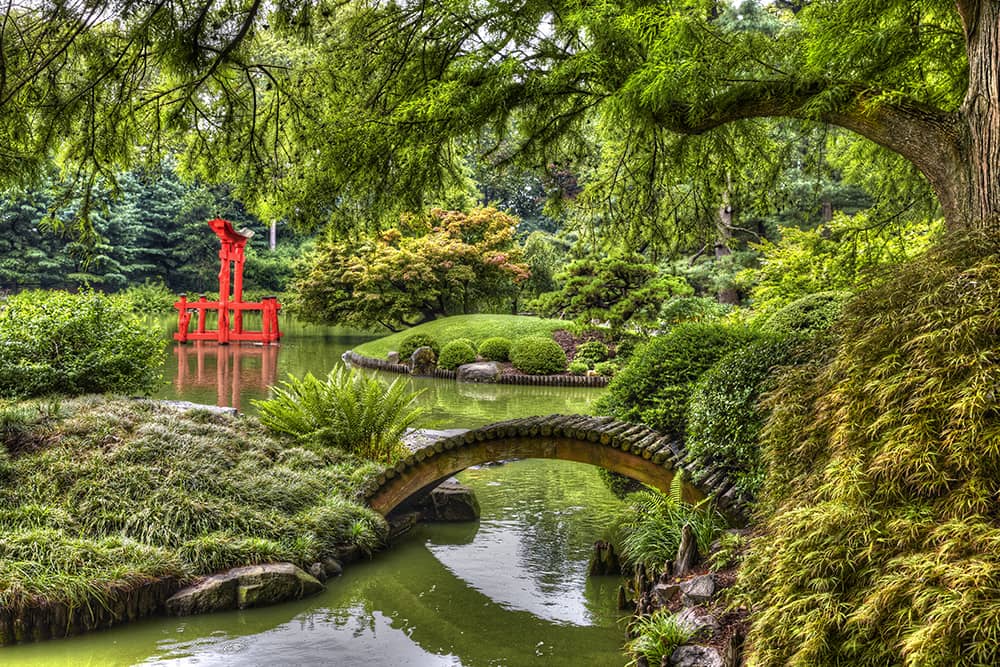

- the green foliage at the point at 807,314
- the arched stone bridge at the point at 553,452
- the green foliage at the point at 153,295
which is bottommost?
the arched stone bridge at the point at 553,452

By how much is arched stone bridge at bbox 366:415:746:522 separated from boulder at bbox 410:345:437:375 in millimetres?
11692

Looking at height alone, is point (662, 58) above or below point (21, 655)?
above

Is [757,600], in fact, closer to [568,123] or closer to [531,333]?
[568,123]

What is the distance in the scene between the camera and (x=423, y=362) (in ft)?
59.9

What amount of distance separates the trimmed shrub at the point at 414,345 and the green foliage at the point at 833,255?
363 inches

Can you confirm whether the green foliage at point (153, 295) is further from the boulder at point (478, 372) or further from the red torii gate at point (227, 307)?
the boulder at point (478, 372)

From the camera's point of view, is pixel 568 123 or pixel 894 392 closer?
pixel 894 392

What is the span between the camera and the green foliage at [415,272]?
21312 millimetres

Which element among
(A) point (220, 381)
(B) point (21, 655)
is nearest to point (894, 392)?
(B) point (21, 655)

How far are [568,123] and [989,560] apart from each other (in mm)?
4356

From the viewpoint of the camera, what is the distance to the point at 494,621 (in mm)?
4855

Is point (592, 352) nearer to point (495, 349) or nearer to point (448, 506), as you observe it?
point (495, 349)

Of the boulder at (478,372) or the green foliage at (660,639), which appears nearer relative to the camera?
the green foliage at (660,639)

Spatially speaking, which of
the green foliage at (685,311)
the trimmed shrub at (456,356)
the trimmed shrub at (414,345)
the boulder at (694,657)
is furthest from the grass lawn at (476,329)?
the boulder at (694,657)
